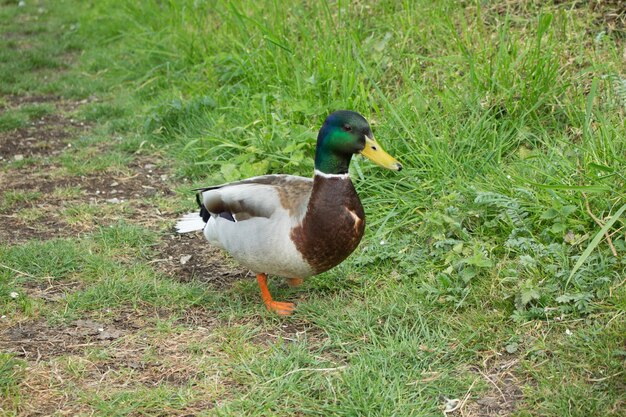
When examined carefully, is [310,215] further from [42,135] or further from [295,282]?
[42,135]

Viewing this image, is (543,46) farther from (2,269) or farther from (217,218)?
(2,269)

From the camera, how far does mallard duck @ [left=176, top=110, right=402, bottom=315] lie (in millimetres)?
3318

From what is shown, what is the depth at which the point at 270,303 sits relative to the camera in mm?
3617

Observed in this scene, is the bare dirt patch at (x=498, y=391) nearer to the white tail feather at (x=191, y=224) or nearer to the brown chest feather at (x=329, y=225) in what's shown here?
the brown chest feather at (x=329, y=225)

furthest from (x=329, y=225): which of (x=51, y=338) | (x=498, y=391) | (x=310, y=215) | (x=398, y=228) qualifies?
(x=51, y=338)

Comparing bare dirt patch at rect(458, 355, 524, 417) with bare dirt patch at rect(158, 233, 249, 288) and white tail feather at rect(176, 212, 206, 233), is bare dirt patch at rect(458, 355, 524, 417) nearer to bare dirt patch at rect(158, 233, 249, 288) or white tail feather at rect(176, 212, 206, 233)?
bare dirt patch at rect(158, 233, 249, 288)

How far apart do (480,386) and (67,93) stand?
539 centimetres

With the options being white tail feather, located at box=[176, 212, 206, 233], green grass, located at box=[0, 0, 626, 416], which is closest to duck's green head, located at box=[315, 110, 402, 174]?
green grass, located at box=[0, 0, 626, 416]

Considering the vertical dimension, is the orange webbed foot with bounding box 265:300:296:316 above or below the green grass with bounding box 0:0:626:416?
below

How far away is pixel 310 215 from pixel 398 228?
85 centimetres

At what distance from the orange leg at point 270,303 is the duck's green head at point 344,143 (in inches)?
24.6

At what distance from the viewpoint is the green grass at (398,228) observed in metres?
2.96

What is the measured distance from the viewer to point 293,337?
11.2ft

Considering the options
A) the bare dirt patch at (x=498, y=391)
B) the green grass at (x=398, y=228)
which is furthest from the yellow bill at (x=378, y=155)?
the bare dirt patch at (x=498, y=391)
